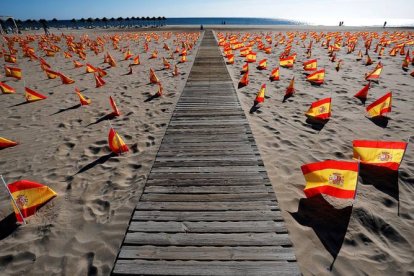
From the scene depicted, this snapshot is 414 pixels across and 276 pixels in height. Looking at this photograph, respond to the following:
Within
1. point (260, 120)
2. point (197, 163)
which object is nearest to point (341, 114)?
point (260, 120)

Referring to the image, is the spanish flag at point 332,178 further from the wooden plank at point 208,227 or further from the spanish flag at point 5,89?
the spanish flag at point 5,89

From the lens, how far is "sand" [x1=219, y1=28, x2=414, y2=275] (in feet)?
10.9

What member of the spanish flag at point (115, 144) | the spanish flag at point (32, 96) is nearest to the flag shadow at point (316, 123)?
the spanish flag at point (115, 144)

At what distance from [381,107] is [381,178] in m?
3.64

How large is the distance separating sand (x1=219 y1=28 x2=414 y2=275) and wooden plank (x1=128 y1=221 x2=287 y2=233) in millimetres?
336

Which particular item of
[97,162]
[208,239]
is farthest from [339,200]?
[97,162]

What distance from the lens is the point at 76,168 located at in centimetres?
527

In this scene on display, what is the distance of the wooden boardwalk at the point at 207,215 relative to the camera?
3.21 m

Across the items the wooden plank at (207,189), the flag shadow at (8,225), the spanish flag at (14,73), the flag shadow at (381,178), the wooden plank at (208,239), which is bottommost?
the flag shadow at (381,178)

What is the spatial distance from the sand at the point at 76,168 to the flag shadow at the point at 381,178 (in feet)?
14.8

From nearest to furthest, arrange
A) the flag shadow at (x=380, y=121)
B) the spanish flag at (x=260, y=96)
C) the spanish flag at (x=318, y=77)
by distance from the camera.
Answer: the flag shadow at (x=380, y=121), the spanish flag at (x=260, y=96), the spanish flag at (x=318, y=77)

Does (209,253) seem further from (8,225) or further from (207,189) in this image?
(8,225)

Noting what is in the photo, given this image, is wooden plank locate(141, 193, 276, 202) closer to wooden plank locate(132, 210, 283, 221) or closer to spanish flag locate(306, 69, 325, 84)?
wooden plank locate(132, 210, 283, 221)

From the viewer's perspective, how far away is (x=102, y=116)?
7898 millimetres
